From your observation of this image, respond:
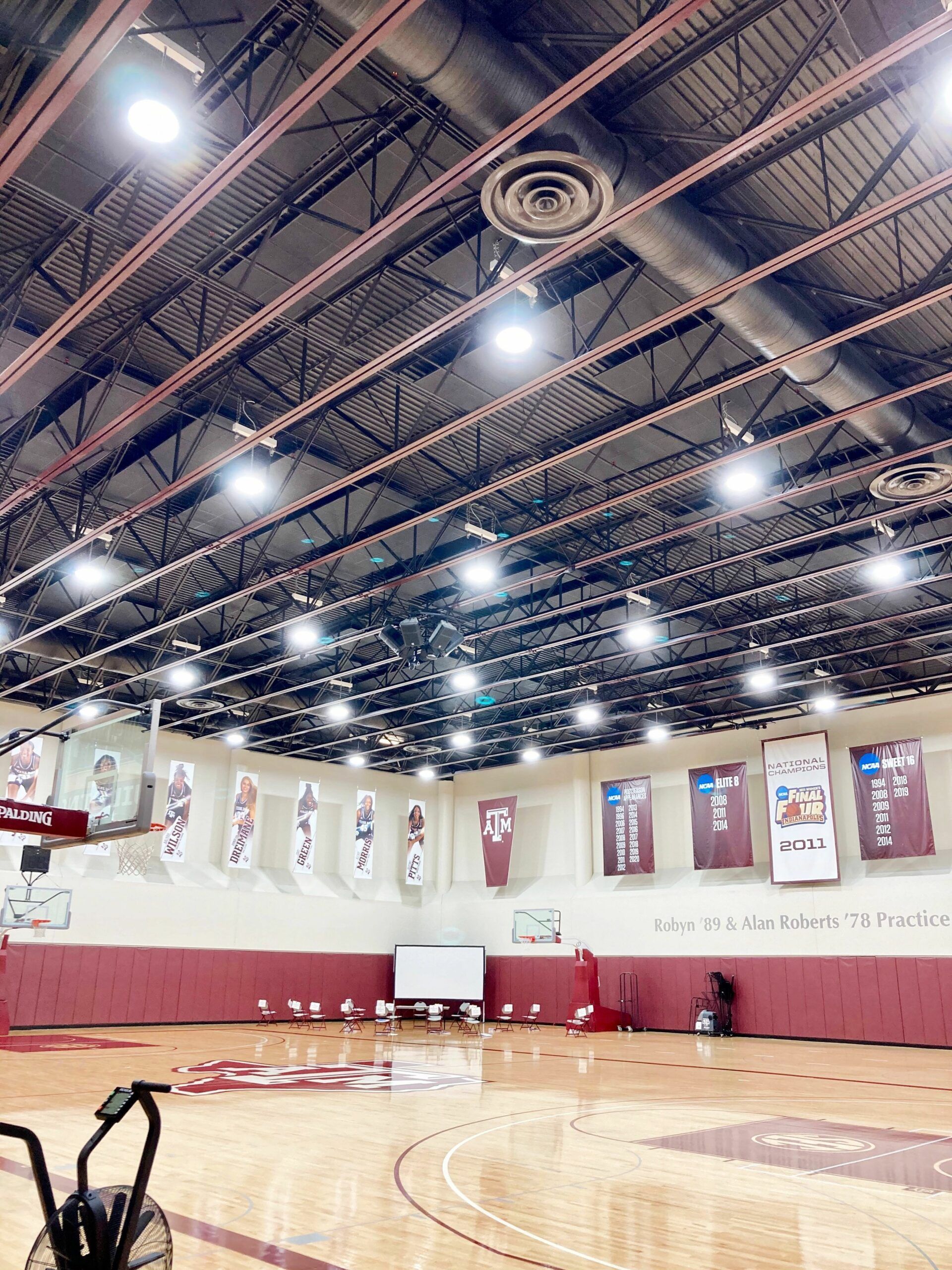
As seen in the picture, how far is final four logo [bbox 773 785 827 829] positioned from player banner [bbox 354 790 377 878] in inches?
573

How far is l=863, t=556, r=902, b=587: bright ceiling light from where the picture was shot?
18.4 metres

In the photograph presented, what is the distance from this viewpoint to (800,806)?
2733cm

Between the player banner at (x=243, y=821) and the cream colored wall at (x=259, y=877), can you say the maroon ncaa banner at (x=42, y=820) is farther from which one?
the player banner at (x=243, y=821)

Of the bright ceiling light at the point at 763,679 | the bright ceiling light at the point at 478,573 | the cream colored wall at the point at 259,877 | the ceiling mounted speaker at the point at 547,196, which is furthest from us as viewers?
the cream colored wall at the point at 259,877

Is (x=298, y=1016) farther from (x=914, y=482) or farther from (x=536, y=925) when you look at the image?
(x=914, y=482)

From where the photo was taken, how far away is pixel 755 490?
16.1 metres

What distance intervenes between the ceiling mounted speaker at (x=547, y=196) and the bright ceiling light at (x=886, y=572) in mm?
10931

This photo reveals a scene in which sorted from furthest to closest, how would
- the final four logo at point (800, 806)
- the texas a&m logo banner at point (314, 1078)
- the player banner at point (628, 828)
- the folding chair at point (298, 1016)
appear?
the player banner at point (628, 828) → the folding chair at point (298, 1016) → the final four logo at point (800, 806) → the texas a&m logo banner at point (314, 1078)

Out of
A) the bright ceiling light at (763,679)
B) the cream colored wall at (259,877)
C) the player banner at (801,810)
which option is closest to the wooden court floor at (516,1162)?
the player banner at (801,810)

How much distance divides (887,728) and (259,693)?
707 inches

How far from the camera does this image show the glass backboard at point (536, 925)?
32500mm

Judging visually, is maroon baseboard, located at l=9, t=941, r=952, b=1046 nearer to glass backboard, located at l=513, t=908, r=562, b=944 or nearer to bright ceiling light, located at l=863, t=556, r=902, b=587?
glass backboard, located at l=513, t=908, r=562, b=944

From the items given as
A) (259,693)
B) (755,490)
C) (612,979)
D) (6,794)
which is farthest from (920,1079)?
(6,794)

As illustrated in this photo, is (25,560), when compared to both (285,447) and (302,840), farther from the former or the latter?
(302,840)
